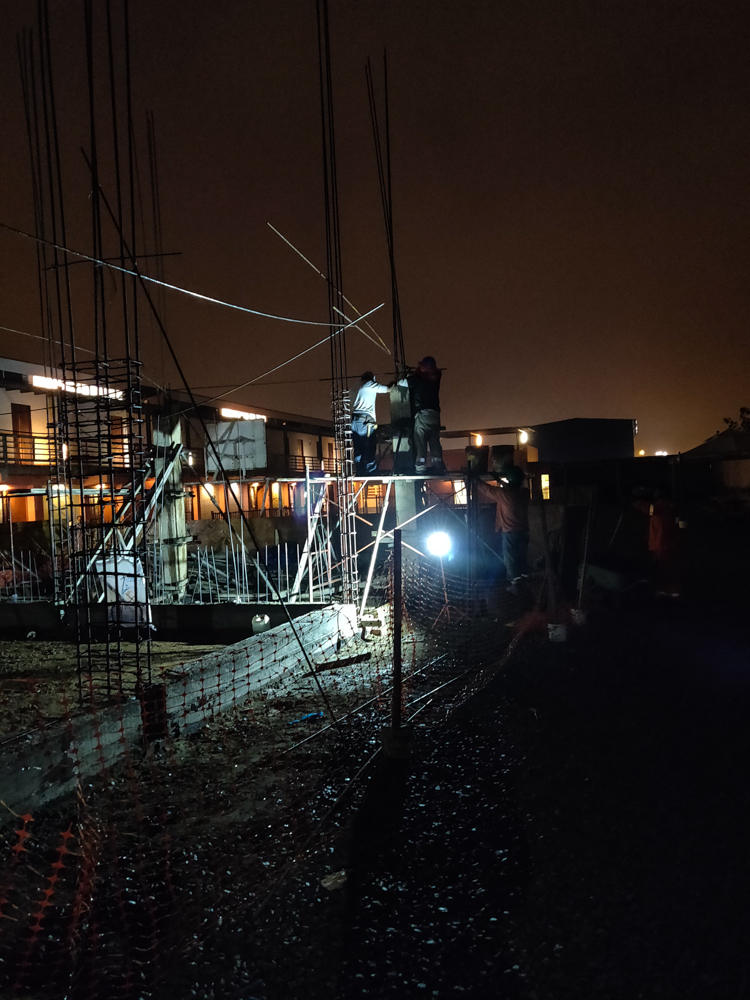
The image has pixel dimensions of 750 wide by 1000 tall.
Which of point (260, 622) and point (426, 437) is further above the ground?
point (426, 437)

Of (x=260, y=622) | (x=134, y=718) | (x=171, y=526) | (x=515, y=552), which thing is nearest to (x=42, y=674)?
(x=260, y=622)

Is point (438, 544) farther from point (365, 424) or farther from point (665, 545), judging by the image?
point (665, 545)

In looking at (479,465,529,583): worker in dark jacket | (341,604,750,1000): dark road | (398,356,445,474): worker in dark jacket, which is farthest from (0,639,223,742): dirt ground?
(479,465,529,583): worker in dark jacket

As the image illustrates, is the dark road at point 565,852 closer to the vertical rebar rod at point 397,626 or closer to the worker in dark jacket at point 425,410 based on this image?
the vertical rebar rod at point 397,626

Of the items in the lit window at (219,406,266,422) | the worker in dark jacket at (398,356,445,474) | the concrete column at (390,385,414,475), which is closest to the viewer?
the worker in dark jacket at (398,356,445,474)

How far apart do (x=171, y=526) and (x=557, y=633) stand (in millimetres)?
8278

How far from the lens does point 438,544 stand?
13617mm

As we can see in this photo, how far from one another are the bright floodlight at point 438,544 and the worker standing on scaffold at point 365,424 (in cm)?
235

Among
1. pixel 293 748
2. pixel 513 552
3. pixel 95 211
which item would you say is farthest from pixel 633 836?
pixel 513 552

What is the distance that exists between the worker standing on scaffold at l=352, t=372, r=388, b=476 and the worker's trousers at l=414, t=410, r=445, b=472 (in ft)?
2.75

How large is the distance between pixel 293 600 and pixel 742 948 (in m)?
9.21

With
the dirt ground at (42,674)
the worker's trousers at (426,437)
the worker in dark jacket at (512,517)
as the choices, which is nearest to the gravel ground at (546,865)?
the dirt ground at (42,674)

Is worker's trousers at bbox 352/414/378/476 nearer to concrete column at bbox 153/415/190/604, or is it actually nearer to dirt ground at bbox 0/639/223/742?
concrete column at bbox 153/415/190/604

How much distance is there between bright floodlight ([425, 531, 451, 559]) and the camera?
44.0 feet
